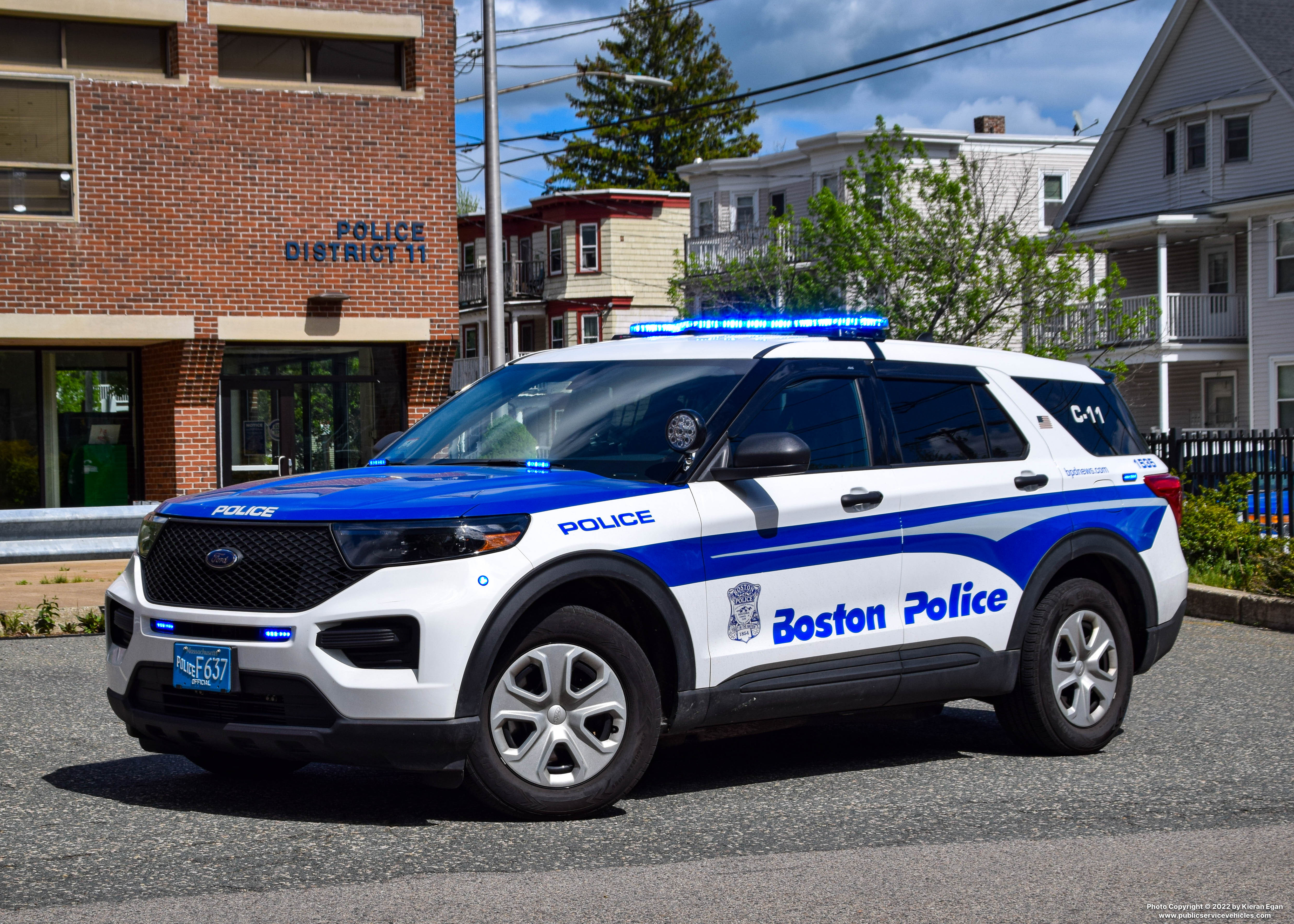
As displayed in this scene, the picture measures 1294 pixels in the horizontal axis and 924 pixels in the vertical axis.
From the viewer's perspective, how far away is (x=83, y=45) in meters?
22.1

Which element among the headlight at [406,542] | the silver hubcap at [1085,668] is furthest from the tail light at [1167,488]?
the headlight at [406,542]

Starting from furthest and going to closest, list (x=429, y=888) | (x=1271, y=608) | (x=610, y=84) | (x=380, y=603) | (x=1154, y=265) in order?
(x=610, y=84) → (x=1154, y=265) → (x=1271, y=608) → (x=380, y=603) → (x=429, y=888)

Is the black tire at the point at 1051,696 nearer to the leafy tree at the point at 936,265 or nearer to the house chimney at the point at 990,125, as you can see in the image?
the leafy tree at the point at 936,265

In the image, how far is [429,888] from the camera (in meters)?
5.02

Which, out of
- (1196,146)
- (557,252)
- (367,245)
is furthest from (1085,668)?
(557,252)

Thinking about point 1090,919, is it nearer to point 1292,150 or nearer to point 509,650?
point 509,650

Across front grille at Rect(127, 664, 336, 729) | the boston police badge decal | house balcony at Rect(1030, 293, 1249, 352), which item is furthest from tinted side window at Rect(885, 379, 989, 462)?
house balcony at Rect(1030, 293, 1249, 352)

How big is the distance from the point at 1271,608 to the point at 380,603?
9.08 meters

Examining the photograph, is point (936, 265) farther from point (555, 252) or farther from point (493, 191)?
point (555, 252)

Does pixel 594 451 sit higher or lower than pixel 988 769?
higher

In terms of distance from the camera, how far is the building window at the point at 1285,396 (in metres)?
35.1

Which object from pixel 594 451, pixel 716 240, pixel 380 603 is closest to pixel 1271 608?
pixel 594 451

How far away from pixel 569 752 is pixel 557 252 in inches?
2039

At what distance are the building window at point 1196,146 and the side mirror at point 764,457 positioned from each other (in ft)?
112
